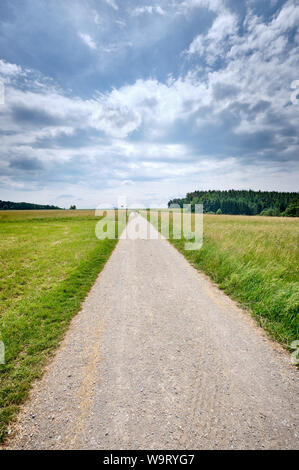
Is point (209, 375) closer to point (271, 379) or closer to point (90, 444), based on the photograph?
point (271, 379)

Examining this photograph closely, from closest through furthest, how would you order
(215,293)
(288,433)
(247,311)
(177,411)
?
(288,433) → (177,411) → (247,311) → (215,293)

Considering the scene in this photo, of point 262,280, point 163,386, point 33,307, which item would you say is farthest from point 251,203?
point 163,386

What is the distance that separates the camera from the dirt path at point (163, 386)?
247cm

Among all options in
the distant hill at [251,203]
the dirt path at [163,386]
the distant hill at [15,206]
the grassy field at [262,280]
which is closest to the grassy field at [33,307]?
the dirt path at [163,386]

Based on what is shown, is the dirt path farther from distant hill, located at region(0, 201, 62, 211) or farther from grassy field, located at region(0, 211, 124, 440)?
distant hill, located at region(0, 201, 62, 211)

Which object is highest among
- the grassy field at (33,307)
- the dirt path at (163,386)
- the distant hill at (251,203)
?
the distant hill at (251,203)

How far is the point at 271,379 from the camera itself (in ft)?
10.9

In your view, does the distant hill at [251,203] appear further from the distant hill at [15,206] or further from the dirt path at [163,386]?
the distant hill at [15,206]

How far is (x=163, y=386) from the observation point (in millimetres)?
3152

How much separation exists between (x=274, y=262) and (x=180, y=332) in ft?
19.7

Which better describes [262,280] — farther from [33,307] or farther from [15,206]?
[15,206]

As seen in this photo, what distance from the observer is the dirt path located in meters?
2.47

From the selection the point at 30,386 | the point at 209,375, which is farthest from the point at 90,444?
the point at 209,375

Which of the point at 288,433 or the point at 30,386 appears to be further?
the point at 30,386
